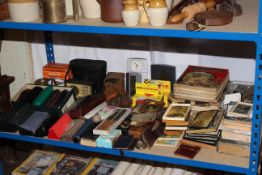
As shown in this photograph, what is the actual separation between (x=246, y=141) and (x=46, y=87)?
89 centimetres

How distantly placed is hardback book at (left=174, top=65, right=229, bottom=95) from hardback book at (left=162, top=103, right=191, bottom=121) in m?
0.06

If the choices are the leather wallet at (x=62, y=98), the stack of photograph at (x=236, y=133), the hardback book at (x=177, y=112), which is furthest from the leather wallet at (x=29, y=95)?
the stack of photograph at (x=236, y=133)

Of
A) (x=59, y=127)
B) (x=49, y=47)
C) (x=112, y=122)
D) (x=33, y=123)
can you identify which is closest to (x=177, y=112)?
(x=112, y=122)

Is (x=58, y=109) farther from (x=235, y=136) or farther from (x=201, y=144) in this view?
(x=235, y=136)

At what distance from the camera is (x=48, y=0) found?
4.41 ft

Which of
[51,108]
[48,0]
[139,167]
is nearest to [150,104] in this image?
[139,167]

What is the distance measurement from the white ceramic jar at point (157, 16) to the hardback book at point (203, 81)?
0.99 ft

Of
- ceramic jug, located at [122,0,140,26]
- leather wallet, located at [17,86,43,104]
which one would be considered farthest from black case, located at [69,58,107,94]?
ceramic jug, located at [122,0,140,26]

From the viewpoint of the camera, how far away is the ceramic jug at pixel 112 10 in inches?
50.9

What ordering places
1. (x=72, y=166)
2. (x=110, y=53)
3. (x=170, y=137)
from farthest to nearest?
(x=110, y=53)
(x=72, y=166)
(x=170, y=137)

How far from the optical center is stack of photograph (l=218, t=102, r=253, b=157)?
4.19ft

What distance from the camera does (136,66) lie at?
174cm

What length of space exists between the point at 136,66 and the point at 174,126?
435 millimetres

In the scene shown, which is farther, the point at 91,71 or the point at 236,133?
the point at 91,71
